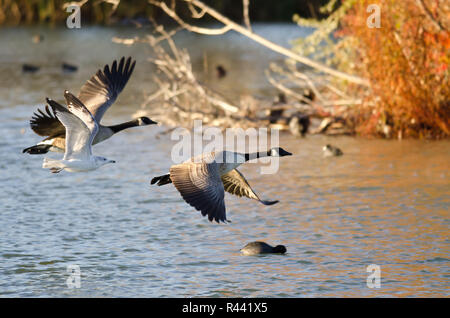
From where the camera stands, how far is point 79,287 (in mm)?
8648

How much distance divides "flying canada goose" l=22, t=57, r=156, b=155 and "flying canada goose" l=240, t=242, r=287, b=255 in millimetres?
1884

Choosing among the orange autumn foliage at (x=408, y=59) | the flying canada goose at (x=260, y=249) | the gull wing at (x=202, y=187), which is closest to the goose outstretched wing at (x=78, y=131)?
the gull wing at (x=202, y=187)

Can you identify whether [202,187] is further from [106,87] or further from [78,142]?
[106,87]

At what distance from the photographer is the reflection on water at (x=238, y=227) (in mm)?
8797

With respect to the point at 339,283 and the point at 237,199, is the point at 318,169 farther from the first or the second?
the point at 339,283

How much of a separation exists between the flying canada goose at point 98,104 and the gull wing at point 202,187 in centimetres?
151

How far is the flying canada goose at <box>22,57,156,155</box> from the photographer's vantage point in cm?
1012

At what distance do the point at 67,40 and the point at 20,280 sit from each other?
38792 mm

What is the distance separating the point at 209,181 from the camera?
8.73 metres

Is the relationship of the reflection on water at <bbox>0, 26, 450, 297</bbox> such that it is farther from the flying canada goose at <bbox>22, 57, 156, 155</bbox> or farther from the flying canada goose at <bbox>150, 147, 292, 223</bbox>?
the flying canada goose at <bbox>22, 57, 156, 155</bbox>

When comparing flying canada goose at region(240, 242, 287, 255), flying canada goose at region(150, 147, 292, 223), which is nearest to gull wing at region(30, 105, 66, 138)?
flying canada goose at region(150, 147, 292, 223)

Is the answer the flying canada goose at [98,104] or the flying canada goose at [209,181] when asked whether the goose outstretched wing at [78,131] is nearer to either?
the flying canada goose at [98,104]

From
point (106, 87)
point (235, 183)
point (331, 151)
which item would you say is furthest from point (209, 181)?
point (331, 151)

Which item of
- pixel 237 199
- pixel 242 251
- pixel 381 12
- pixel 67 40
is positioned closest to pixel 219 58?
pixel 67 40
